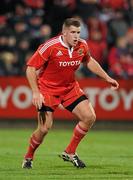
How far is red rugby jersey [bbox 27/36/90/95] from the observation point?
10414mm

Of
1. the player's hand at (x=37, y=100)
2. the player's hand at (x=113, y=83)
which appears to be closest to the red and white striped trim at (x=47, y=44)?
the player's hand at (x=37, y=100)

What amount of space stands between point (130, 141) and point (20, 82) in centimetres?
378

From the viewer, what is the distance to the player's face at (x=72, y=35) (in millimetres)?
10164

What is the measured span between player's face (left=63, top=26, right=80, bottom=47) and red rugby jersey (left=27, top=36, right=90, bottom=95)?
6.1 inches

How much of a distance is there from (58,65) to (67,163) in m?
1.70

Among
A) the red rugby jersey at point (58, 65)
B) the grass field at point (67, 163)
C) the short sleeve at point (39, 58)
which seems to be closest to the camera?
the grass field at point (67, 163)

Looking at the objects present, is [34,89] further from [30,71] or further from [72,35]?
[72,35]

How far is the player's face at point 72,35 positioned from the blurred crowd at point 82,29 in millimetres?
7924

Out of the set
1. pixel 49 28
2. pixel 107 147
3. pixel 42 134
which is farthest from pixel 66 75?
pixel 49 28

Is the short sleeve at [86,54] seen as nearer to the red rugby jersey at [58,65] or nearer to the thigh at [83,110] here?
the red rugby jersey at [58,65]

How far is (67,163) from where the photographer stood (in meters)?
11.3

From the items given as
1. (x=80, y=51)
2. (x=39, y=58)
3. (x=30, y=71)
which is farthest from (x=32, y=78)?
(x=80, y=51)

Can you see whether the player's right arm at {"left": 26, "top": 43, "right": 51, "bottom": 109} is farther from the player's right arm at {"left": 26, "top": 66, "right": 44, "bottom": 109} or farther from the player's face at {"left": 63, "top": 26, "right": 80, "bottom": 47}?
the player's face at {"left": 63, "top": 26, "right": 80, "bottom": 47}

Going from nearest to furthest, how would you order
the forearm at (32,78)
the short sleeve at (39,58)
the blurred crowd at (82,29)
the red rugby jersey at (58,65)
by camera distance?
1. the forearm at (32,78)
2. the short sleeve at (39,58)
3. the red rugby jersey at (58,65)
4. the blurred crowd at (82,29)
